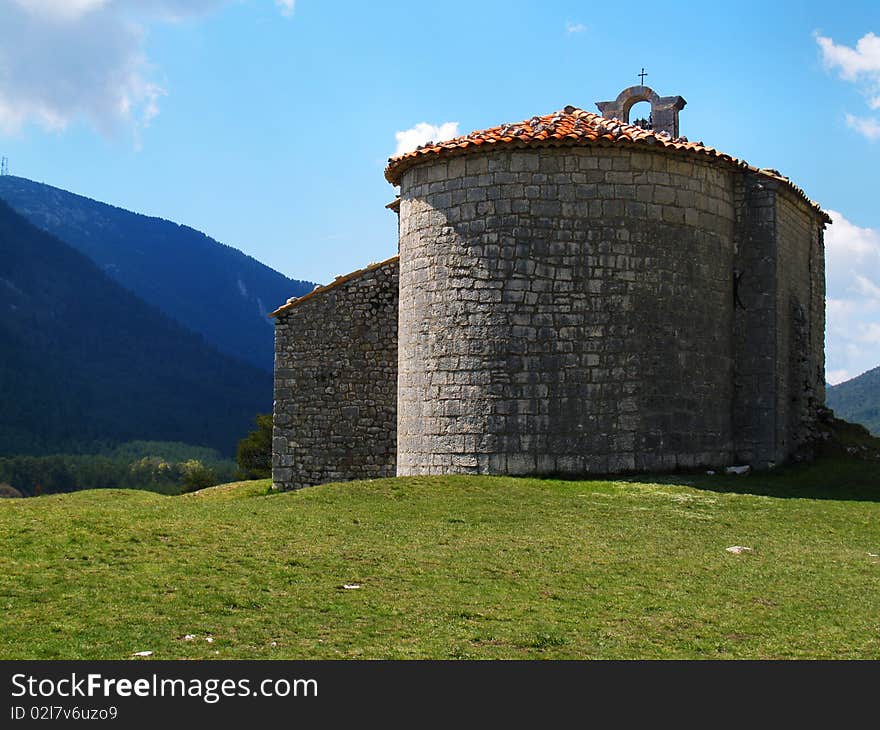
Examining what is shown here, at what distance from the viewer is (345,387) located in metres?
24.3

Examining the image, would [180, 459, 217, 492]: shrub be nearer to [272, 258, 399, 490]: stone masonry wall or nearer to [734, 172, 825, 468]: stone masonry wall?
[272, 258, 399, 490]: stone masonry wall

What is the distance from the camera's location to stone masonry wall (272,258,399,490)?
24.1m

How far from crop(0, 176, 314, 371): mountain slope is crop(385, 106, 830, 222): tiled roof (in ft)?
353

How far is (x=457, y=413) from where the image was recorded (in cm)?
→ 1848

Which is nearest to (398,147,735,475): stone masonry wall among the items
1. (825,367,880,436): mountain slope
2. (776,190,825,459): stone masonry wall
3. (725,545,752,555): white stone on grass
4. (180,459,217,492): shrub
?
(776,190,825,459): stone masonry wall

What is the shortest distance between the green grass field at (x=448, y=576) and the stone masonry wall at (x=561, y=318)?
62.5 inches

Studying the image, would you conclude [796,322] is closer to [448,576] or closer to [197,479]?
[448,576]

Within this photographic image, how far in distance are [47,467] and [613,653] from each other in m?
62.7

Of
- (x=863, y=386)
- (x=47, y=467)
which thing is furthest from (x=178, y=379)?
(x=863, y=386)

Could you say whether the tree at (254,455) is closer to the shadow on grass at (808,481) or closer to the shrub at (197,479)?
the shrub at (197,479)

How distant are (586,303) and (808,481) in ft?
16.4

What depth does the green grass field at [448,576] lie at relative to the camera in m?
8.41

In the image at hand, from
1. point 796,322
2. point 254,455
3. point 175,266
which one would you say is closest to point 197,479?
point 254,455
